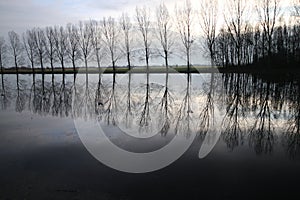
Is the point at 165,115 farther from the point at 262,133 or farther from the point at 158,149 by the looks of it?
the point at 158,149

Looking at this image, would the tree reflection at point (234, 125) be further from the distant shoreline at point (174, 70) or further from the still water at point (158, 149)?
the distant shoreline at point (174, 70)

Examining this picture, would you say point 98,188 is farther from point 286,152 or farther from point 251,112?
point 251,112

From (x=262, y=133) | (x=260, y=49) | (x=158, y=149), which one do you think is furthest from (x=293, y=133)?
(x=260, y=49)

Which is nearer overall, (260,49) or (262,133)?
(262,133)

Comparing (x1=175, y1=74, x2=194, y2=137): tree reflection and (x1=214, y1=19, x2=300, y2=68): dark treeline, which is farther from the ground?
(x1=214, y1=19, x2=300, y2=68): dark treeline

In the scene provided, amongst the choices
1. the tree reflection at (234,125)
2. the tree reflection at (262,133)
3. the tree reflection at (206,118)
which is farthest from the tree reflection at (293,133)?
the tree reflection at (206,118)

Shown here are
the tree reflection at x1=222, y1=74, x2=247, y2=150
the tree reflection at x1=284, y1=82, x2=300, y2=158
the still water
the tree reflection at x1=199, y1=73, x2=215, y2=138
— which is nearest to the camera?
the still water

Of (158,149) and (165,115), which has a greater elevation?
(165,115)

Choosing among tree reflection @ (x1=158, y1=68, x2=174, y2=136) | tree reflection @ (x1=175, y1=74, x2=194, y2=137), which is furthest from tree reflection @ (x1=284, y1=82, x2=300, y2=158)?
tree reflection @ (x1=158, y1=68, x2=174, y2=136)

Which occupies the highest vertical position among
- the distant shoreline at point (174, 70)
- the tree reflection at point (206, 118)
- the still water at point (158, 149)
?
the distant shoreline at point (174, 70)

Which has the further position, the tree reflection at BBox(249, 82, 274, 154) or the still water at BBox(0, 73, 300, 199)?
the tree reflection at BBox(249, 82, 274, 154)

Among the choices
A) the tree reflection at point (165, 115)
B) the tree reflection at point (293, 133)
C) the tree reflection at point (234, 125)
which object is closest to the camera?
the tree reflection at point (293, 133)

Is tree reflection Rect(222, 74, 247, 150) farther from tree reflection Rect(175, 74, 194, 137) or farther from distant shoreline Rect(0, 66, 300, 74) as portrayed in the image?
distant shoreline Rect(0, 66, 300, 74)

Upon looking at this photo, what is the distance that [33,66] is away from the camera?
71.2m
